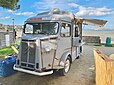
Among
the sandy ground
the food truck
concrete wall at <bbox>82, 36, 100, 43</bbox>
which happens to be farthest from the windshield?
concrete wall at <bbox>82, 36, 100, 43</bbox>

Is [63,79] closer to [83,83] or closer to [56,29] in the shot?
[83,83]

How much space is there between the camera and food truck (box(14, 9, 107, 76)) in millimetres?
5065

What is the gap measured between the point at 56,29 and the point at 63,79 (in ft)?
6.39

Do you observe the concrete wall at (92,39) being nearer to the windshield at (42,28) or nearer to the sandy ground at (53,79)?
the sandy ground at (53,79)

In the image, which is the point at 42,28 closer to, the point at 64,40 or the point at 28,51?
the point at 64,40

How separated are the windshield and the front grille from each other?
91 cm

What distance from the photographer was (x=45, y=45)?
5141 mm

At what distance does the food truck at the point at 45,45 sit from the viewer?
5065 millimetres

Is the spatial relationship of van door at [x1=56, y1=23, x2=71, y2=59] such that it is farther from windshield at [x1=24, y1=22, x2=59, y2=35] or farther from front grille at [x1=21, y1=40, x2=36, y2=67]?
front grille at [x1=21, y1=40, x2=36, y2=67]

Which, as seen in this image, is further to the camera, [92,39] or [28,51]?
[92,39]

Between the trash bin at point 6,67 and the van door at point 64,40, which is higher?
the van door at point 64,40

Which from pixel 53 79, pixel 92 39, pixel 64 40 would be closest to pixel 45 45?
pixel 64 40

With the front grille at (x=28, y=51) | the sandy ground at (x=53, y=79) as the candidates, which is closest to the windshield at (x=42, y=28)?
the front grille at (x=28, y=51)

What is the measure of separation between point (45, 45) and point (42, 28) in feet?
3.41
